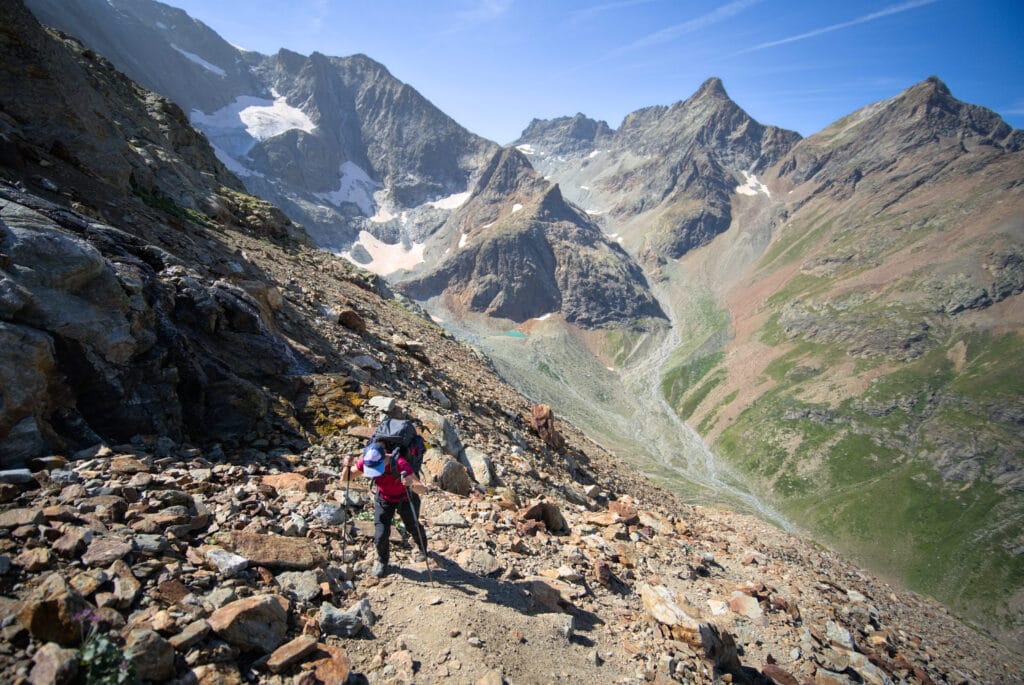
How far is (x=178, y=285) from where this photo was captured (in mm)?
10797

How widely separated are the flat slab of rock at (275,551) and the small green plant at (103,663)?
7.18ft

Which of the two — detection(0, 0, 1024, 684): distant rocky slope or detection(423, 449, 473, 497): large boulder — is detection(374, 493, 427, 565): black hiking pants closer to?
detection(0, 0, 1024, 684): distant rocky slope

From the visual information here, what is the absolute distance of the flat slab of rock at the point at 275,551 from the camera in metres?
6.64

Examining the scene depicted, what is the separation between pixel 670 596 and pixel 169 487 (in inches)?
394

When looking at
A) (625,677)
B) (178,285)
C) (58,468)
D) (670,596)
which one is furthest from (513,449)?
(58,468)

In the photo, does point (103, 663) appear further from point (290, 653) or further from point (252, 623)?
point (290, 653)

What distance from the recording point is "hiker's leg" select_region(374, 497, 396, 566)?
7859mm

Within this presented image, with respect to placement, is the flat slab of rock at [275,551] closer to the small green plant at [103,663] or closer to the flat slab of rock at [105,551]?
the flat slab of rock at [105,551]

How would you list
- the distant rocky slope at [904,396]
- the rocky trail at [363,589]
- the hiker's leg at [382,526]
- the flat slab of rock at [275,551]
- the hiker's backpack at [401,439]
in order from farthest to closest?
the distant rocky slope at [904,396]
the hiker's backpack at [401,439]
the hiker's leg at [382,526]
the flat slab of rock at [275,551]
the rocky trail at [363,589]

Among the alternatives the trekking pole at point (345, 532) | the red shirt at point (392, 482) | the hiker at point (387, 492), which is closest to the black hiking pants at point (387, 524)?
the hiker at point (387, 492)

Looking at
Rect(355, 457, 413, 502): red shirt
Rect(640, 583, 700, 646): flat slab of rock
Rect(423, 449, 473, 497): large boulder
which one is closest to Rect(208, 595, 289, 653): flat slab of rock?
Rect(355, 457, 413, 502): red shirt

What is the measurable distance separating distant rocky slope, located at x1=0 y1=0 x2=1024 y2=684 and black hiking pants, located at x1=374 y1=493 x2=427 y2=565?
15.5 inches

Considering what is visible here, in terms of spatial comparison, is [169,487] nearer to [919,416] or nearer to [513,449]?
[513,449]

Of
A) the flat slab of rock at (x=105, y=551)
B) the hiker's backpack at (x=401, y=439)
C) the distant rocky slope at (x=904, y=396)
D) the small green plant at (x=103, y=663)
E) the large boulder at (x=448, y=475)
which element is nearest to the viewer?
the small green plant at (x=103, y=663)
